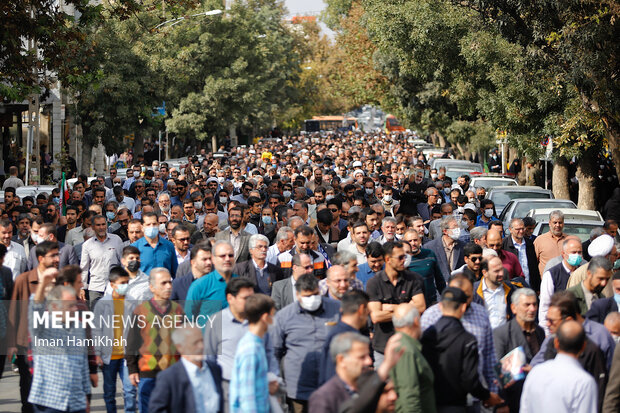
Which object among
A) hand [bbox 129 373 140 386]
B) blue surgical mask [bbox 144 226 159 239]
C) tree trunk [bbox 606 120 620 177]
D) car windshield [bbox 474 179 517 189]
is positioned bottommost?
hand [bbox 129 373 140 386]

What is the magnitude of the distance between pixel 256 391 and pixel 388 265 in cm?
281

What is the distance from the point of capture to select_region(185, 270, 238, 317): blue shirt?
8930 millimetres

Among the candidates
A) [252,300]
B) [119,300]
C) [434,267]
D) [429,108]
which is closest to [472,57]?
[429,108]

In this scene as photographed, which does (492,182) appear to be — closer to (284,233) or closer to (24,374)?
(284,233)

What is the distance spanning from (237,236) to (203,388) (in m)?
6.08

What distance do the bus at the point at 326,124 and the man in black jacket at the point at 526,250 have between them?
111 metres

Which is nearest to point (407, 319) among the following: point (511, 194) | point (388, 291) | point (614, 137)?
point (388, 291)

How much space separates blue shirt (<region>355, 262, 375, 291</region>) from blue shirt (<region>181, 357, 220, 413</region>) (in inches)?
142

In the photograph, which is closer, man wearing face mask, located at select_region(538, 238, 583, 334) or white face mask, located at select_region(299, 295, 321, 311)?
white face mask, located at select_region(299, 295, 321, 311)

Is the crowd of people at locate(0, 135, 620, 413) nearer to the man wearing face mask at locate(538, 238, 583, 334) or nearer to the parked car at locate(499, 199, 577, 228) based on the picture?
the man wearing face mask at locate(538, 238, 583, 334)

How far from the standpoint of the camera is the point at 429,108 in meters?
43.9

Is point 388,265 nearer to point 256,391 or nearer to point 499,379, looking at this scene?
point 499,379

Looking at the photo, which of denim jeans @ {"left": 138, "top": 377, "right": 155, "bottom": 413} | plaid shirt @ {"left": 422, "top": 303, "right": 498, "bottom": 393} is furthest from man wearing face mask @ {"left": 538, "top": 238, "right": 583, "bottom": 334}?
denim jeans @ {"left": 138, "top": 377, "right": 155, "bottom": 413}

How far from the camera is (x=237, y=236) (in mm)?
12875
